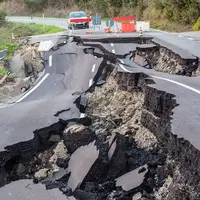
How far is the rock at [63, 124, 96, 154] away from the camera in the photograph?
10.6 m

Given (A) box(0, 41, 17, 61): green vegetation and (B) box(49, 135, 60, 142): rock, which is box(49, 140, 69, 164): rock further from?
(A) box(0, 41, 17, 61): green vegetation

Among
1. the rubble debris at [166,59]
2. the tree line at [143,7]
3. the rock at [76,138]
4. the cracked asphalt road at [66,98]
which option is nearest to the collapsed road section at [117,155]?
the rock at [76,138]

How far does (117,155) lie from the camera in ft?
32.6

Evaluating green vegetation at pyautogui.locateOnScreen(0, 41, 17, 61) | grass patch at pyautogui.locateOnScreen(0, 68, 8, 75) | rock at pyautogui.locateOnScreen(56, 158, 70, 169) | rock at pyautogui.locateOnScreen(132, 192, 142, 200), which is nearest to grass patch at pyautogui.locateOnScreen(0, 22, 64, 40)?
green vegetation at pyautogui.locateOnScreen(0, 41, 17, 61)

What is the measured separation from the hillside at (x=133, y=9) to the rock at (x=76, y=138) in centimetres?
1901

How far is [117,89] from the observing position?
13742 millimetres

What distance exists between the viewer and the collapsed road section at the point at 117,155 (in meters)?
8.19

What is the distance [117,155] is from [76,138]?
132 cm

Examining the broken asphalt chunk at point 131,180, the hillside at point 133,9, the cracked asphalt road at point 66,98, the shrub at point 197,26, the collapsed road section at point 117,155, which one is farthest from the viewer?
the hillside at point 133,9

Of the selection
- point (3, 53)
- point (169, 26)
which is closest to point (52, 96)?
point (3, 53)

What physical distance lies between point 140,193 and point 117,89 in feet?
18.7

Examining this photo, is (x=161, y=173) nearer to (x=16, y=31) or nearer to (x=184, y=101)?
(x=184, y=101)

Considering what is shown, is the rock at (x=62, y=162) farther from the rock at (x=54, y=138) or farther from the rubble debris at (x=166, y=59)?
the rubble debris at (x=166, y=59)

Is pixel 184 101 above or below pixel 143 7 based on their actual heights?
below
